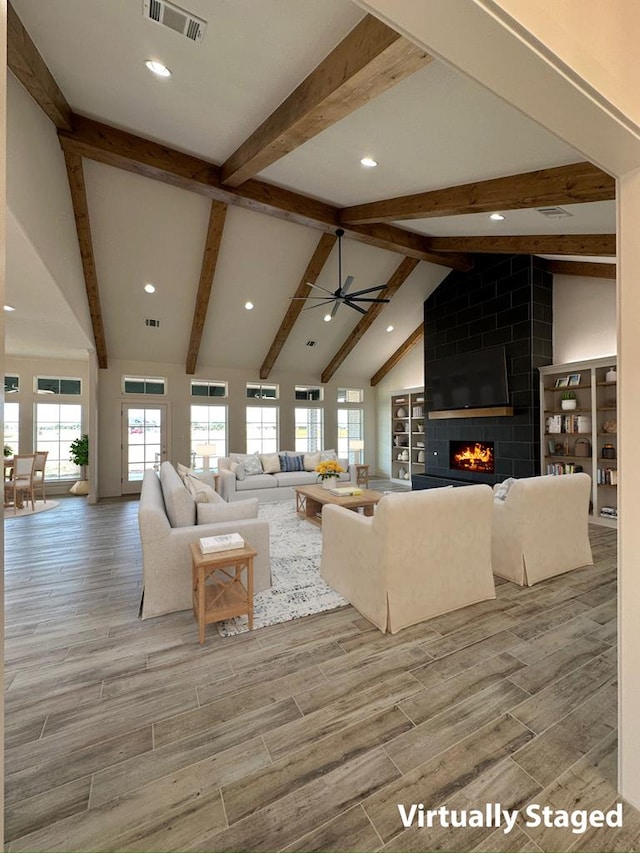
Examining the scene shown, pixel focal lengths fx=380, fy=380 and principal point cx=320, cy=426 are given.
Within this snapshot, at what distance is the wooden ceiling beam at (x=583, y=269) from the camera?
5.38 meters


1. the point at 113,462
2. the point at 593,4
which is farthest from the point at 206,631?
the point at 113,462

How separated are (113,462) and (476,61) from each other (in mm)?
8286

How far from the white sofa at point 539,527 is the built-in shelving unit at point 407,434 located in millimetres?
5096

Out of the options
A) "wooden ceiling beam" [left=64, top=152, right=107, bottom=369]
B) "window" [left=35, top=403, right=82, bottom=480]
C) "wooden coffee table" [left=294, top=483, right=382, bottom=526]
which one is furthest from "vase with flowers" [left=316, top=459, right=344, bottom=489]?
"window" [left=35, top=403, right=82, bottom=480]

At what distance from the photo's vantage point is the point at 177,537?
114 inches

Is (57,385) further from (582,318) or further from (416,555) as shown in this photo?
(582,318)

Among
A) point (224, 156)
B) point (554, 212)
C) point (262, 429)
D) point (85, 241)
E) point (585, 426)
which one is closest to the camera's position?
point (554, 212)

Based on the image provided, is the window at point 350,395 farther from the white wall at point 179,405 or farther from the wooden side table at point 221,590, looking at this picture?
the wooden side table at point 221,590

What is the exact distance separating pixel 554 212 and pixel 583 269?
2.10m

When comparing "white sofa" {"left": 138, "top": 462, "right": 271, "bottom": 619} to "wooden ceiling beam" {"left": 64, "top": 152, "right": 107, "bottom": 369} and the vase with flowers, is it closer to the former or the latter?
the vase with flowers

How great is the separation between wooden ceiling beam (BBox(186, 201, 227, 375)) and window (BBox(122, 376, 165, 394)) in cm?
97

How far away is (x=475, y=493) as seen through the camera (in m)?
2.83

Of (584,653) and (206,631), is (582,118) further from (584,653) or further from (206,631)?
(206,631)

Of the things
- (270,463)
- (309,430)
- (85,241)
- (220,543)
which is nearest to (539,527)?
(220,543)
